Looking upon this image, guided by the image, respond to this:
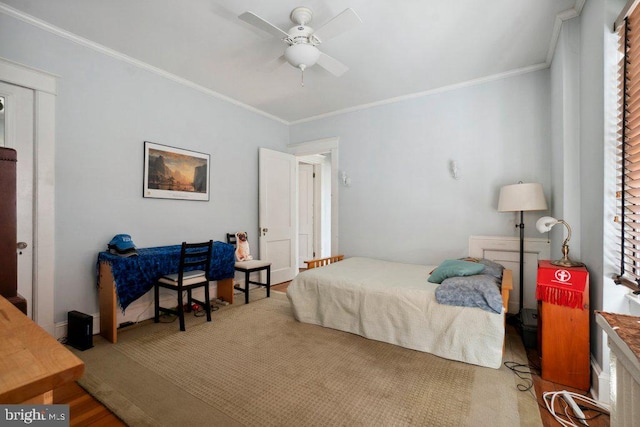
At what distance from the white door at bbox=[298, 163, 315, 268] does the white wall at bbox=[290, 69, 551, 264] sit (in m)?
1.62

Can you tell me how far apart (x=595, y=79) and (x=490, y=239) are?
187 centimetres

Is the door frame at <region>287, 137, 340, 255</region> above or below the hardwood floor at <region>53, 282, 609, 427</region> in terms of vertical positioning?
above

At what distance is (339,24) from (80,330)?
323 centimetres

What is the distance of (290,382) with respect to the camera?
2.05 meters

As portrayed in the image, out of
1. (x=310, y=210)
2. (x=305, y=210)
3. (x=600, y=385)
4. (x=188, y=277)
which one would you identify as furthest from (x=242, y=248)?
(x=600, y=385)

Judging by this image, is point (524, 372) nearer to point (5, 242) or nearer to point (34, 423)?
point (34, 423)

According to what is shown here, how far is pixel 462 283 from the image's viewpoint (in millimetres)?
2393

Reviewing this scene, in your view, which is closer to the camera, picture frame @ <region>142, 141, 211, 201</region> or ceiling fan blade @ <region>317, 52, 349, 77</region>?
ceiling fan blade @ <region>317, 52, 349, 77</region>

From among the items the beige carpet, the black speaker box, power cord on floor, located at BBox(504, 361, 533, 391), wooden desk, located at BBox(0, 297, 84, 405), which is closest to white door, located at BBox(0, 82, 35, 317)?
the black speaker box

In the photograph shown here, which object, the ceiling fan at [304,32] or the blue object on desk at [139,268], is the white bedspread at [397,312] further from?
the ceiling fan at [304,32]

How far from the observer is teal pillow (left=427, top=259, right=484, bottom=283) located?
259 cm

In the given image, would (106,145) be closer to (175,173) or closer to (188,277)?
(175,173)

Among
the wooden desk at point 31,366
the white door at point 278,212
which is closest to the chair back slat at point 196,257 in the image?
the white door at point 278,212

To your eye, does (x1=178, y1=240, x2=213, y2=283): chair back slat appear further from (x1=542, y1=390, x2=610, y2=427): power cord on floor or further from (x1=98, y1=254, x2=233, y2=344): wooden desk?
(x1=542, y1=390, x2=610, y2=427): power cord on floor
